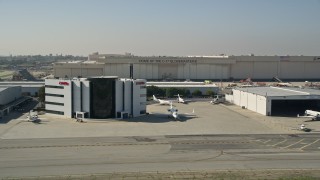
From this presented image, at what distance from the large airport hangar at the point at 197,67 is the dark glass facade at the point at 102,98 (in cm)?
8267

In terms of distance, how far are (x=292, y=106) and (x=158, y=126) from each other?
45865mm

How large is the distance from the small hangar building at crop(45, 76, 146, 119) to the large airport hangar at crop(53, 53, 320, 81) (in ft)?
268

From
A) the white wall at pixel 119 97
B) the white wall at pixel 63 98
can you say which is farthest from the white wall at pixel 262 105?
the white wall at pixel 63 98

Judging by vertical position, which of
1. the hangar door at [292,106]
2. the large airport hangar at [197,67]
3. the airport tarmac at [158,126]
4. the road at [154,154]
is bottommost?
the road at [154,154]

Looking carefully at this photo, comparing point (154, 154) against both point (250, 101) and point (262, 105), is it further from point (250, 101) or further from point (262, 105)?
point (250, 101)

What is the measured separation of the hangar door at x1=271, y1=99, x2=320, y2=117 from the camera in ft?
321

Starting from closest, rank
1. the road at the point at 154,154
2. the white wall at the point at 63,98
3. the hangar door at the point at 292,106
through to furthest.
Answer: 1. the road at the point at 154,154
2. the white wall at the point at 63,98
3. the hangar door at the point at 292,106

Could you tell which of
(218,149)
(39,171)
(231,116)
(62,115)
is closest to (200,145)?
(218,149)

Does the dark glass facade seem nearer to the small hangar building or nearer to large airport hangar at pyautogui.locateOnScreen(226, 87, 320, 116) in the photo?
the small hangar building

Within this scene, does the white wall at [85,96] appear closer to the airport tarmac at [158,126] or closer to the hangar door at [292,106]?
the airport tarmac at [158,126]

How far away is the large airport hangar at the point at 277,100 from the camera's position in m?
95.0

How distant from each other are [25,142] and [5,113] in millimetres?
31973

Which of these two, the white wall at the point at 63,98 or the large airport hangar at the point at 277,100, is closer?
the white wall at the point at 63,98

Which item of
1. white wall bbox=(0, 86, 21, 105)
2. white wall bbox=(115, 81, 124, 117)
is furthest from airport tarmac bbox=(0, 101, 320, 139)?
white wall bbox=(0, 86, 21, 105)
